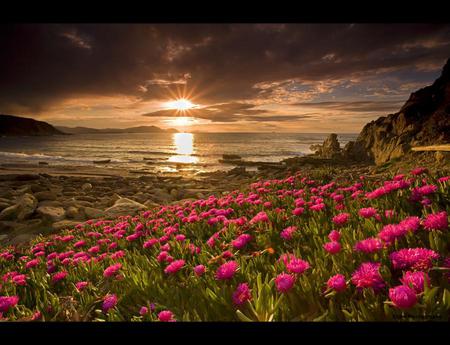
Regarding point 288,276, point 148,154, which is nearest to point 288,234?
point 288,276

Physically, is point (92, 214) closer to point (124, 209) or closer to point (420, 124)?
point (124, 209)

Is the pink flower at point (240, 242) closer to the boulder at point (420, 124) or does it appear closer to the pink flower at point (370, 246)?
the pink flower at point (370, 246)

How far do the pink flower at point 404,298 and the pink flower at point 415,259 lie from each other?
0.77 feet

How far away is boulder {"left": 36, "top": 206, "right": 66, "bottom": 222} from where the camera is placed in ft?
24.3

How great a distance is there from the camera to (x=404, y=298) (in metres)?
1.11

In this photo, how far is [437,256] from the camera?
1.32 metres

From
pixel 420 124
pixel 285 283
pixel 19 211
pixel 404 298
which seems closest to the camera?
pixel 404 298

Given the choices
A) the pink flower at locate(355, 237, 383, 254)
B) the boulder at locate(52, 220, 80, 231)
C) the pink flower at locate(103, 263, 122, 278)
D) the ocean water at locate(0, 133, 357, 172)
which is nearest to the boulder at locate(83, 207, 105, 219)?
the boulder at locate(52, 220, 80, 231)

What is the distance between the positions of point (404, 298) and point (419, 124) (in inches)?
438

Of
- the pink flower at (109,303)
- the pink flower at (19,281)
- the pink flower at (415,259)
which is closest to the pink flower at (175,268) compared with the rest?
the pink flower at (109,303)

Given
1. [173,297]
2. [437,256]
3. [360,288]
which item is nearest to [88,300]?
[173,297]
